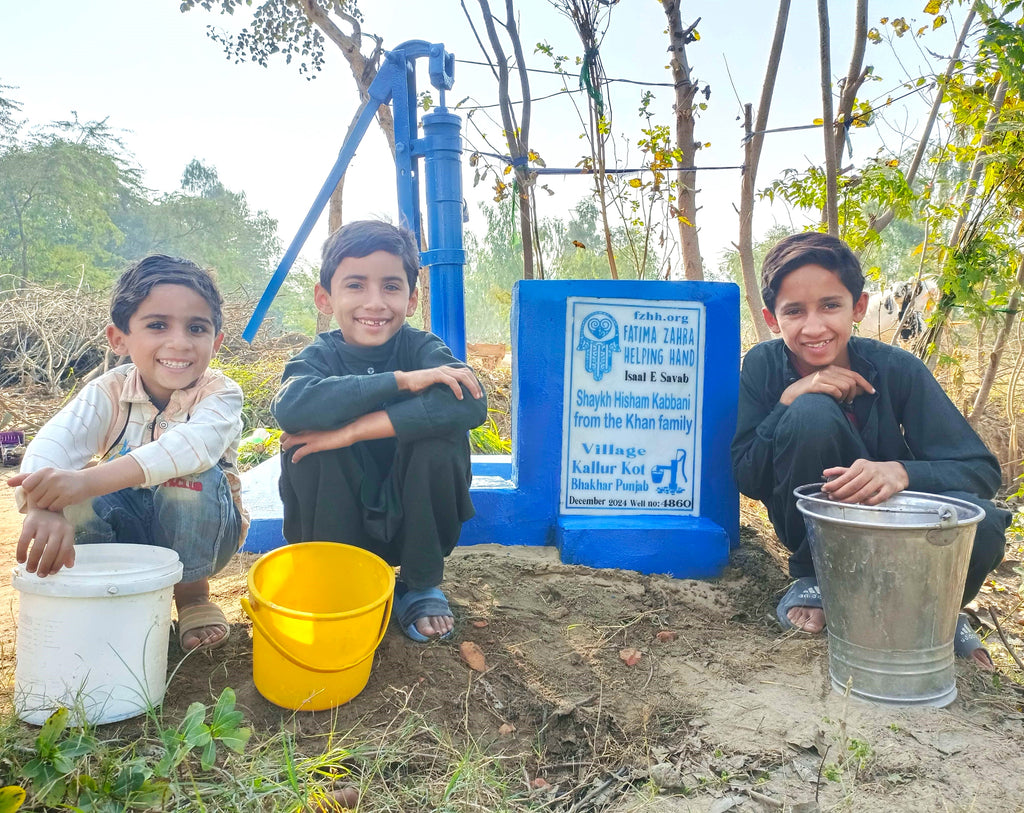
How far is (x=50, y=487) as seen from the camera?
1521mm

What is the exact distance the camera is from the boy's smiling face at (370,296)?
214cm

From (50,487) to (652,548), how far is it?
6.20 feet

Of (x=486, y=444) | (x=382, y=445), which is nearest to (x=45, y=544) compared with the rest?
(x=382, y=445)

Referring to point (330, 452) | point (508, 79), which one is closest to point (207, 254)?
point (508, 79)

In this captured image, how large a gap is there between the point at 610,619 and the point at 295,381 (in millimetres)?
1200

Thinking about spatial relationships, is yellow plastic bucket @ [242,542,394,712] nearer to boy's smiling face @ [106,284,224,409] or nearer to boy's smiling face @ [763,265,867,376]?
boy's smiling face @ [106,284,224,409]

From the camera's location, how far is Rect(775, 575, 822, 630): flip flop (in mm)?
2131

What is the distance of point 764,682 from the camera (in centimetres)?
181

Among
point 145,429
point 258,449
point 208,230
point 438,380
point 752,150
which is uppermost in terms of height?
point 208,230

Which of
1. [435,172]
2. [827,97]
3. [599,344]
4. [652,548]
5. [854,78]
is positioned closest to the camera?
[652,548]

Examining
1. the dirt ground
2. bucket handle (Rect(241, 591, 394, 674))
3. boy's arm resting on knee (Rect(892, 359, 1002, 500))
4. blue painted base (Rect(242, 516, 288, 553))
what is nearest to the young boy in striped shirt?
the dirt ground

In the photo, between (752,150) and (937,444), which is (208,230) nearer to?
(752,150)

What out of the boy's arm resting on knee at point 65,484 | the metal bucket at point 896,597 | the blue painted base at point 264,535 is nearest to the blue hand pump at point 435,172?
the blue painted base at point 264,535

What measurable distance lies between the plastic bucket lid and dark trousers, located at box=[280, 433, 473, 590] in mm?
426
